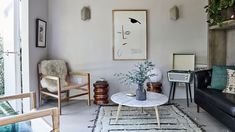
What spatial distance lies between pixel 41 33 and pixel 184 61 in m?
2.75

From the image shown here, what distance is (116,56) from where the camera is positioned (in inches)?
196

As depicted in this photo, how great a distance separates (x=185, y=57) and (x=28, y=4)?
3005 mm

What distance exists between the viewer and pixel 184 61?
489cm

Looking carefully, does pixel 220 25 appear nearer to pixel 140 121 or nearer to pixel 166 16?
pixel 166 16

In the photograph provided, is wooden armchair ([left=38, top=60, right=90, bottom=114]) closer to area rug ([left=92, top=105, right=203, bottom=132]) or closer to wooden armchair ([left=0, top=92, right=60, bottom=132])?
area rug ([left=92, top=105, right=203, bottom=132])

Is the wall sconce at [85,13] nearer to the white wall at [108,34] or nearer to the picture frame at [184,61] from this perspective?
the white wall at [108,34]

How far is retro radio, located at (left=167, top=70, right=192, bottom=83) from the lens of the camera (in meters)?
4.47

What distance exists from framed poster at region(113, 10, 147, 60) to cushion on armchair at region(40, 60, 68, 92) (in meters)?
1.04

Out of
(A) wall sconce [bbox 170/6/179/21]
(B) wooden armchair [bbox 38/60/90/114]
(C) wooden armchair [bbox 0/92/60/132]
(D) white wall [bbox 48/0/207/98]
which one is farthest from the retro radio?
(C) wooden armchair [bbox 0/92/60/132]

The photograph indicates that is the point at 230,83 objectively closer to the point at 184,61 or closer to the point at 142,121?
the point at 142,121

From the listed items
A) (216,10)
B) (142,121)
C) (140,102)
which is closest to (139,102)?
(140,102)

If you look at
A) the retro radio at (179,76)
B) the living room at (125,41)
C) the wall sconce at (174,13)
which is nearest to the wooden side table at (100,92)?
the living room at (125,41)

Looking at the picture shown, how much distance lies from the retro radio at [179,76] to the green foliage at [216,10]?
3.27ft

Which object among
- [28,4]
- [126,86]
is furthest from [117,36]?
[28,4]
